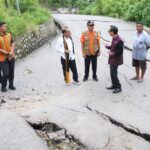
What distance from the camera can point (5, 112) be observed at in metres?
8.79

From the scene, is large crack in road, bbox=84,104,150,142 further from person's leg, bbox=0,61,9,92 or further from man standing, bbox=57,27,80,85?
person's leg, bbox=0,61,9,92

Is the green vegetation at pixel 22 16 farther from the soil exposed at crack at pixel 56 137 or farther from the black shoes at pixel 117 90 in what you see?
the soil exposed at crack at pixel 56 137

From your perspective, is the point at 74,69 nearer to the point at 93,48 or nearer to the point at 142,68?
the point at 93,48

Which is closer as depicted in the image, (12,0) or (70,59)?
(70,59)

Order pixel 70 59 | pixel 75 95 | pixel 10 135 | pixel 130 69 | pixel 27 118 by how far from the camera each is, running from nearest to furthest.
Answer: pixel 10 135 < pixel 27 118 < pixel 75 95 < pixel 70 59 < pixel 130 69

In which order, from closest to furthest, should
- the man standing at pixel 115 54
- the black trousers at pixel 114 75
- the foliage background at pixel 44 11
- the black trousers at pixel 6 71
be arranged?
the man standing at pixel 115 54, the black trousers at pixel 114 75, the black trousers at pixel 6 71, the foliage background at pixel 44 11

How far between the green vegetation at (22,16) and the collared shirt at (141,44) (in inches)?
217

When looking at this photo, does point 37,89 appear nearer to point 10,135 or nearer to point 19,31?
point 10,135

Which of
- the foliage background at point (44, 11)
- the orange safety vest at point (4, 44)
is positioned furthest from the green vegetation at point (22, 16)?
the orange safety vest at point (4, 44)

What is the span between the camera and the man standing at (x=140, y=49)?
1053 centimetres

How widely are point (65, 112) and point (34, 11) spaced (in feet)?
39.9

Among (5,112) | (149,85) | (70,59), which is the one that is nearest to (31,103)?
(5,112)

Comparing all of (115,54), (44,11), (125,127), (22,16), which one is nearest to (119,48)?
(115,54)

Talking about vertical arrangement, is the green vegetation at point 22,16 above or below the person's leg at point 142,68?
above
